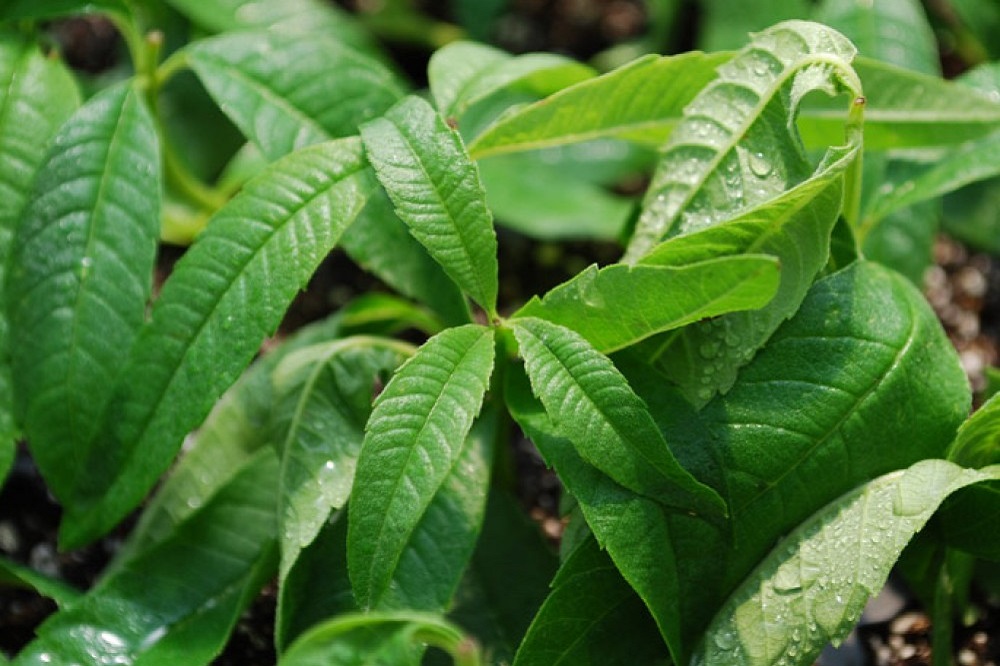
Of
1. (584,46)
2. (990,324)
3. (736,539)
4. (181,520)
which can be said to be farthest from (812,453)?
(584,46)

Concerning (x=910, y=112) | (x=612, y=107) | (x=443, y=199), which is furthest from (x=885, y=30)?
(x=443, y=199)

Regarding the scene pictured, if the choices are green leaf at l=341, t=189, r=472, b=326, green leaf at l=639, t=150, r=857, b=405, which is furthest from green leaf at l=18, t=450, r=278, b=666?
green leaf at l=639, t=150, r=857, b=405

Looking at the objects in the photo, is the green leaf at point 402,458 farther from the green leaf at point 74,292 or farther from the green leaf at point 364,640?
the green leaf at point 74,292

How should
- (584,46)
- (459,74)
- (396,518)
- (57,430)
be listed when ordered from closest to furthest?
(396,518) < (57,430) < (459,74) < (584,46)

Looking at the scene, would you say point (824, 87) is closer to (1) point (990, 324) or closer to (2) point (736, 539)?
(2) point (736, 539)

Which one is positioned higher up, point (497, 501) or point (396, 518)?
point (396, 518)

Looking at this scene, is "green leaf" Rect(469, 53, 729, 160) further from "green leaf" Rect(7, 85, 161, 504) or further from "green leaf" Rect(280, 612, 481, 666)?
"green leaf" Rect(280, 612, 481, 666)

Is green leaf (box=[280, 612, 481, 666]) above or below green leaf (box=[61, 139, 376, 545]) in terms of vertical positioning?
below
